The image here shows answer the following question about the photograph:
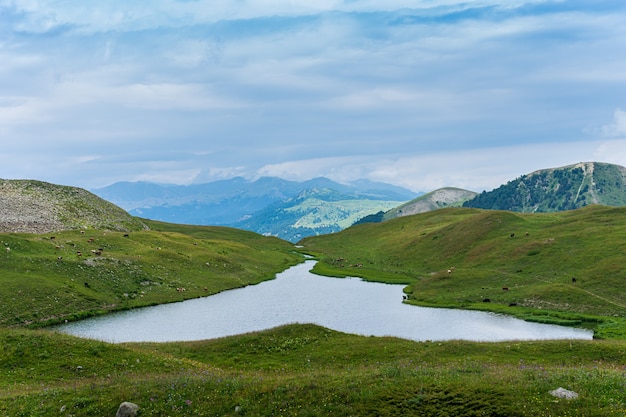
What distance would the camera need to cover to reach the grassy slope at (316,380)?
78.4 feet

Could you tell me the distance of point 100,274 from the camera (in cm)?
8738

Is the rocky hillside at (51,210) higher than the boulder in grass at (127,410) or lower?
higher

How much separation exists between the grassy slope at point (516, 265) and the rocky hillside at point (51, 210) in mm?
71062

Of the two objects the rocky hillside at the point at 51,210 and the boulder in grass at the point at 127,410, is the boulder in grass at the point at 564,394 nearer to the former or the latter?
the boulder in grass at the point at 127,410

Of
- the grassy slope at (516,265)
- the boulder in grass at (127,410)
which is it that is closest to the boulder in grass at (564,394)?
the boulder in grass at (127,410)

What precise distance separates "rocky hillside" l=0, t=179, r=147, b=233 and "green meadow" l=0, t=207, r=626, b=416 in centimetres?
1570

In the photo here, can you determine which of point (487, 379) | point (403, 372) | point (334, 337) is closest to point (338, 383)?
point (403, 372)

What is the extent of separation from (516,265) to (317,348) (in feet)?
231

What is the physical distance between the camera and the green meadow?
25.1m

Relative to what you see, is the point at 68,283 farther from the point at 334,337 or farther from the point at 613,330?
the point at 613,330

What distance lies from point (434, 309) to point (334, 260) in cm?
7737

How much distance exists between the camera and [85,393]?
27938 mm

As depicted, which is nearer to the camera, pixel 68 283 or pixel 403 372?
pixel 403 372

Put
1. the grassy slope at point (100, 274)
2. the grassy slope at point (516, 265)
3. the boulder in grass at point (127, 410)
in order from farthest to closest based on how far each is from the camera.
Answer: the grassy slope at point (516, 265)
the grassy slope at point (100, 274)
the boulder in grass at point (127, 410)
